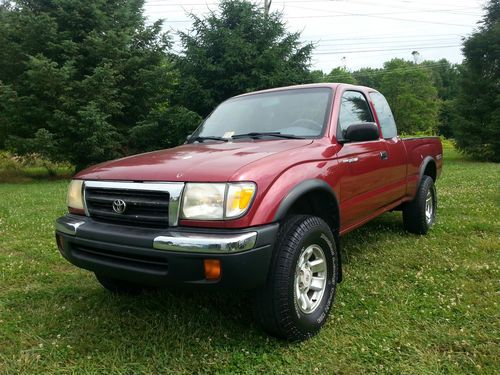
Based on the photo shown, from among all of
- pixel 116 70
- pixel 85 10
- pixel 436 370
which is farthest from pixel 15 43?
pixel 436 370

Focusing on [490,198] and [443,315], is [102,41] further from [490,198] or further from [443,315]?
[443,315]

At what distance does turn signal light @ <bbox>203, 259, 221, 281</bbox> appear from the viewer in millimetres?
2293

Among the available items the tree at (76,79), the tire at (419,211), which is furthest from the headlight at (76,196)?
the tree at (76,79)

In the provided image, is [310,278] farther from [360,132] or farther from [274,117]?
[274,117]

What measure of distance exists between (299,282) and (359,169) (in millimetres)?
1276

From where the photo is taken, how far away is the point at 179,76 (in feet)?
51.3

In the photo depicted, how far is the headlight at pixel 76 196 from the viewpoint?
2943mm

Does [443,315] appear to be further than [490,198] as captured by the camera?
No

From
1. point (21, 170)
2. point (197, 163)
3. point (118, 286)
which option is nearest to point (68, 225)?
point (118, 286)

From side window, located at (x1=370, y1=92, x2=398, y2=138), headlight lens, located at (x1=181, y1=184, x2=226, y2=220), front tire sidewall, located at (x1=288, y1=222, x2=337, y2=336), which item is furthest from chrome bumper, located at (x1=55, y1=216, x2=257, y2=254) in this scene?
side window, located at (x1=370, y1=92, x2=398, y2=138)

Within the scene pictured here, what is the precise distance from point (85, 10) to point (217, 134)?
43.4 feet

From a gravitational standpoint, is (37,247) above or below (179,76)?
below

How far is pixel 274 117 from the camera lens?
3.68 meters

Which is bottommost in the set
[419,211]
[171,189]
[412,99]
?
[419,211]
